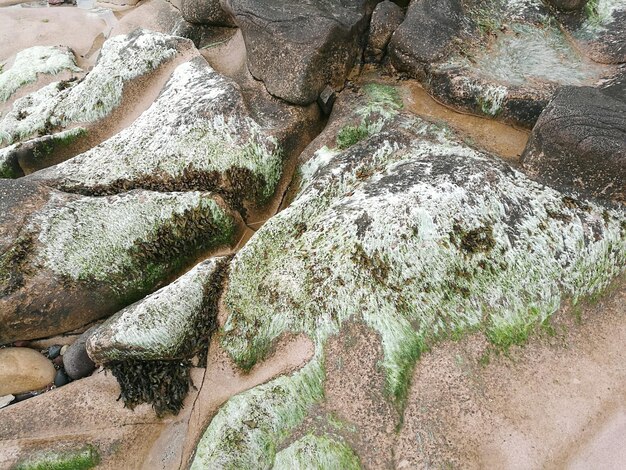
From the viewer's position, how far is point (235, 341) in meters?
5.04

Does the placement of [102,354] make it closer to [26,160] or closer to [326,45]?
[26,160]

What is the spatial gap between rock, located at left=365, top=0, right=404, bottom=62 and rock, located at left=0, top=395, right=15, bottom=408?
6.20 m

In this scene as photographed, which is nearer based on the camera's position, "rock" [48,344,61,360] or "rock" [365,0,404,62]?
"rock" [48,344,61,360]

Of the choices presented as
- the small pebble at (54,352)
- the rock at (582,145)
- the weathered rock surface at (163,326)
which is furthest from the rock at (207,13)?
the small pebble at (54,352)

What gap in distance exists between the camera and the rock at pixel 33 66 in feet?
31.6

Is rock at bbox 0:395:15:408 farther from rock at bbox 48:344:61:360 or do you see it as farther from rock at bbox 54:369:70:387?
rock at bbox 48:344:61:360

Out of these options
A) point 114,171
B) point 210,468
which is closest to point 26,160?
point 114,171

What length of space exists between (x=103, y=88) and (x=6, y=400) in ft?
15.9

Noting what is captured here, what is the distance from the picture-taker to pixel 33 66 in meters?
9.88

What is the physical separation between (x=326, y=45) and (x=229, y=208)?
100 inches

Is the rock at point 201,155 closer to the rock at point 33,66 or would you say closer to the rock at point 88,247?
the rock at point 88,247

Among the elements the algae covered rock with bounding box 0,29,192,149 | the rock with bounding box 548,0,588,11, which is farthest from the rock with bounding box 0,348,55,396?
the rock with bounding box 548,0,588,11

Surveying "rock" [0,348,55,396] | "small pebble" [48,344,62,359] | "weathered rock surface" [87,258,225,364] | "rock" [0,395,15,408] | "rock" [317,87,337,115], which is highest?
"rock" [317,87,337,115]

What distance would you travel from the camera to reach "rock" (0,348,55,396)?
17.2 feet
